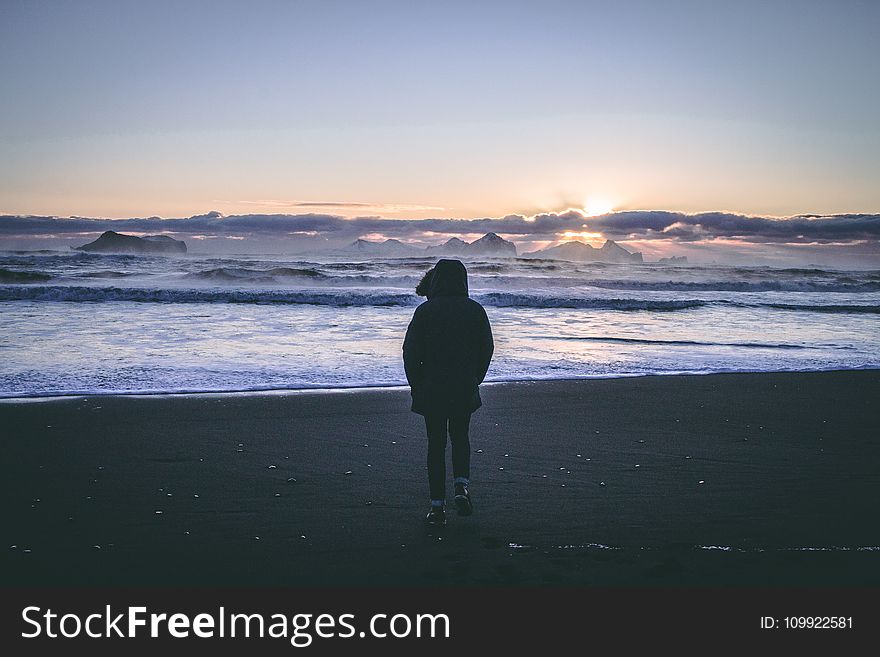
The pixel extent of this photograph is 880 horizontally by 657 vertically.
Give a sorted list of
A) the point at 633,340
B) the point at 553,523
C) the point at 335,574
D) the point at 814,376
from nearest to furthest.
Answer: the point at 335,574, the point at 553,523, the point at 814,376, the point at 633,340

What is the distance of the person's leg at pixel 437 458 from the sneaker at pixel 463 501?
0.35ft

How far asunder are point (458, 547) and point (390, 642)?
3.43ft

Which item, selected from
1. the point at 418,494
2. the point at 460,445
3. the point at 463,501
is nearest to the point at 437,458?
the point at 460,445

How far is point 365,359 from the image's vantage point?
12820 millimetres

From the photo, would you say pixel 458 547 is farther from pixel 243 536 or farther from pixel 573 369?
pixel 573 369

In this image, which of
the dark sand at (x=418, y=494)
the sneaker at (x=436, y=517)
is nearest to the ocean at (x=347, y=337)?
the dark sand at (x=418, y=494)

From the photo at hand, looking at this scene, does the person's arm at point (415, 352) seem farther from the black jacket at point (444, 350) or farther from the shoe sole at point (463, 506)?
the shoe sole at point (463, 506)

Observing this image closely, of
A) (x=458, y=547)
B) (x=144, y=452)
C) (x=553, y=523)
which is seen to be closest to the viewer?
(x=458, y=547)

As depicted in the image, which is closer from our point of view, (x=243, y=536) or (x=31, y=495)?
(x=243, y=536)

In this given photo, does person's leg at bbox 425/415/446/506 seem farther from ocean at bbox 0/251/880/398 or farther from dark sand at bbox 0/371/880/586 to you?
ocean at bbox 0/251/880/398

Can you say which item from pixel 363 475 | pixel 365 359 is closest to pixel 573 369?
pixel 365 359

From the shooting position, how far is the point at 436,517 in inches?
192

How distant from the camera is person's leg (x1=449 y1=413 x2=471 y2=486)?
16.9ft

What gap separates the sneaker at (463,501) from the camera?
5.05m
